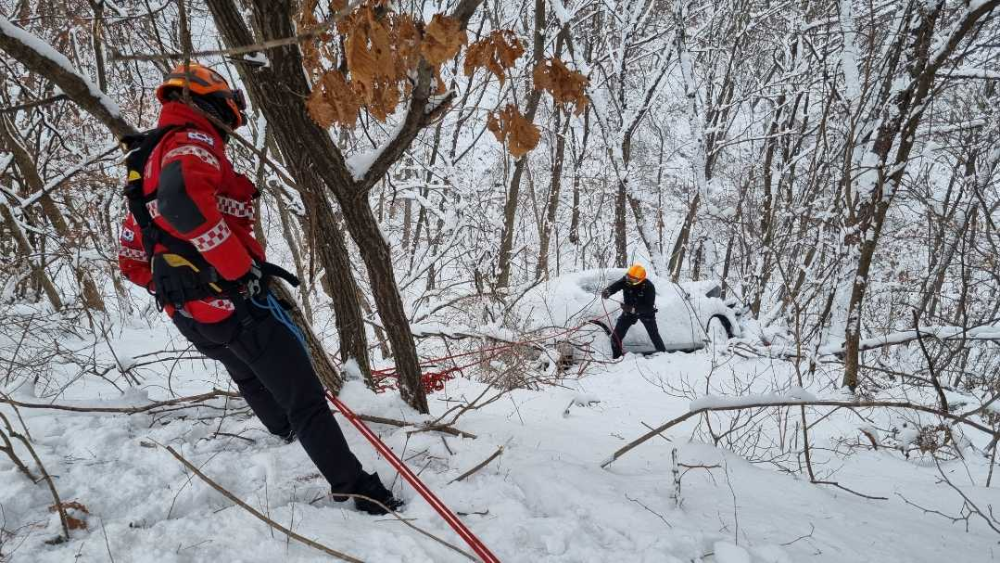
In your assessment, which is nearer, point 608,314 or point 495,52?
point 495,52

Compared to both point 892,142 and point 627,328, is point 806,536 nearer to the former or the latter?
point 892,142

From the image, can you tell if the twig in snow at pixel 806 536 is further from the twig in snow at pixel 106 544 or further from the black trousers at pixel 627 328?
the black trousers at pixel 627 328

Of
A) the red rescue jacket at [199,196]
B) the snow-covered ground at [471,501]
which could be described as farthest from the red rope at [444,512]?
the red rescue jacket at [199,196]

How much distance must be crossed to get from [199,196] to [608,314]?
21.2 feet

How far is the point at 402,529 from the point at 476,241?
9.24 metres

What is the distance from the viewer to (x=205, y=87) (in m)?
2.07

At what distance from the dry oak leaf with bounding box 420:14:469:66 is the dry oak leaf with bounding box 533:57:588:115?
34 centimetres

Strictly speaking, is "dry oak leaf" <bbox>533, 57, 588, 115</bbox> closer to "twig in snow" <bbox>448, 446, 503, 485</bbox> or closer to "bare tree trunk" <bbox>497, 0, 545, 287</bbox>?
"twig in snow" <bbox>448, 446, 503, 485</bbox>

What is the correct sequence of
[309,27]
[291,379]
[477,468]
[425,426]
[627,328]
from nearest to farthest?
[309,27] < [291,379] < [477,468] < [425,426] < [627,328]

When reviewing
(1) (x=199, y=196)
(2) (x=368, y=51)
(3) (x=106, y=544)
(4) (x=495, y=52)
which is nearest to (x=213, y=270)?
(1) (x=199, y=196)

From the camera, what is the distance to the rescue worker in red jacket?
182 centimetres

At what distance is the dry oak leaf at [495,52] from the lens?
5.59 ft

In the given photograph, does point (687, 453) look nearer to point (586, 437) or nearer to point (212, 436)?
point (586, 437)

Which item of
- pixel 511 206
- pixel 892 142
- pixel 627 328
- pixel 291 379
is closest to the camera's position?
pixel 291 379
